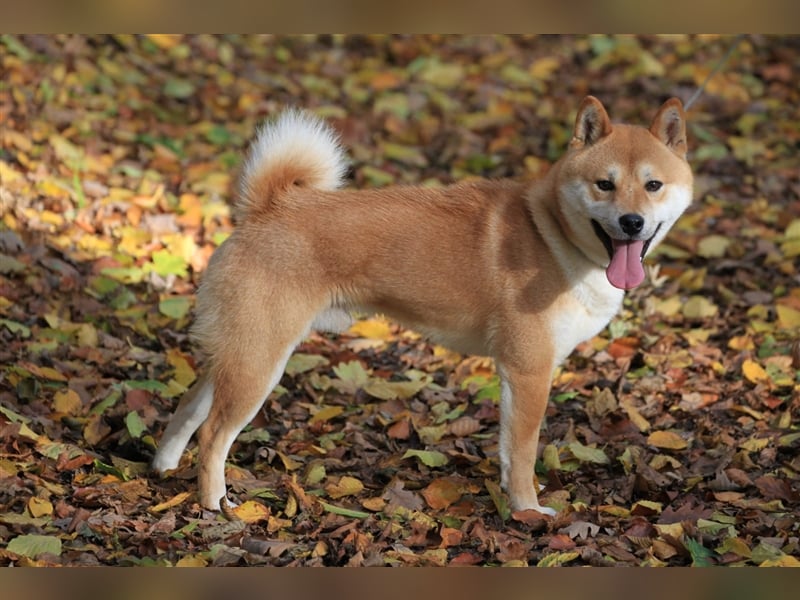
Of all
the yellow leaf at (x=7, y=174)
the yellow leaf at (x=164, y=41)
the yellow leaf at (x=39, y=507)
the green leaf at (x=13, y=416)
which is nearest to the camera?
the yellow leaf at (x=39, y=507)

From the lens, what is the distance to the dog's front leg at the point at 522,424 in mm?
4082

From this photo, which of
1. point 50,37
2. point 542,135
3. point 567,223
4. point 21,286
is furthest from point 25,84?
point 567,223

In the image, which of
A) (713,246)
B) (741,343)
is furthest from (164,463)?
(713,246)

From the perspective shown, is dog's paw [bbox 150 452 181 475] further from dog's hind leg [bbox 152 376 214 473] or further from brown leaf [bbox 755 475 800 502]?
brown leaf [bbox 755 475 800 502]

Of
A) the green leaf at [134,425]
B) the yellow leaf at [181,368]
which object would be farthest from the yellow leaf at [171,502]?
the yellow leaf at [181,368]

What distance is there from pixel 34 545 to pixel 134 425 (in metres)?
1.03

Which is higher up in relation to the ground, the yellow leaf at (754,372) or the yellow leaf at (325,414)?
the yellow leaf at (754,372)

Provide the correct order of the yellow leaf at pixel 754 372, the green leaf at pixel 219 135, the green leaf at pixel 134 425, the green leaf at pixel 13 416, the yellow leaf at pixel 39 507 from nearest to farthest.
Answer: the yellow leaf at pixel 39 507 → the green leaf at pixel 13 416 → the green leaf at pixel 134 425 → the yellow leaf at pixel 754 372 → the green leaf at pixel 219 135

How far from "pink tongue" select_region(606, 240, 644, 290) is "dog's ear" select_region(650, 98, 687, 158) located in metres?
0.50

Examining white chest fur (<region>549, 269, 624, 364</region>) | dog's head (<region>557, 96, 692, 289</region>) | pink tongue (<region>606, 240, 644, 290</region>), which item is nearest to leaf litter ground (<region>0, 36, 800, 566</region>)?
white chest fur (<region>549, 269, 624, 364</region>)

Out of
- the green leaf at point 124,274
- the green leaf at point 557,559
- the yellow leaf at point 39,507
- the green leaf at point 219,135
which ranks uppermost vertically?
the green leaf at point 219,135

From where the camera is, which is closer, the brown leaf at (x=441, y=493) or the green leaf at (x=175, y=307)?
the brown leaf at (x=441, y=493)

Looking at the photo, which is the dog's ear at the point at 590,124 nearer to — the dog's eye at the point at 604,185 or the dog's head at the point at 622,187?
the dog's head at the point at 622,187
